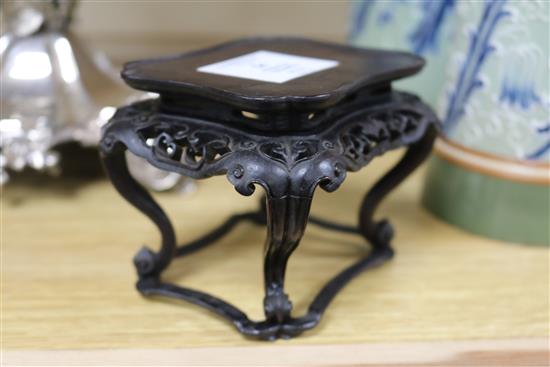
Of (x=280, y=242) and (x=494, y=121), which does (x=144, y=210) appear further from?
(x=494, y=121)

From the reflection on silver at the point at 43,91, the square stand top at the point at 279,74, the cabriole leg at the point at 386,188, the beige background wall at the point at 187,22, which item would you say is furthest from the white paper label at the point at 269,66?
the beige background wall at the point at 187,22

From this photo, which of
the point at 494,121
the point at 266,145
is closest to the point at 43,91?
the point at 266,145

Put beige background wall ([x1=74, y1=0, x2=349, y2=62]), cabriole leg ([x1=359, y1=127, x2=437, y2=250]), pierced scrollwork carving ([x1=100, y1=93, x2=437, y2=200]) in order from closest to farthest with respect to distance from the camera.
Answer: pierced scrollwork carving ([x1=100, y1=93, x2=437, y2=200]) → cabriole leg ([x1=359, y1=127, x2=437, y2=250]) → beige background wall ([x1=74, y1=0, x2=349, y2=62])

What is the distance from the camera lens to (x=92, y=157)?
797mm

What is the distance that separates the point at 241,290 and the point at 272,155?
179 mm

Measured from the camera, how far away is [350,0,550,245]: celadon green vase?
0.57m

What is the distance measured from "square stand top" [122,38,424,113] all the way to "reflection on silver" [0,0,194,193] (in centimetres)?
19

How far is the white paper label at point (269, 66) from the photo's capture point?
0.47 m

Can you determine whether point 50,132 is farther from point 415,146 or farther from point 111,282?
point 415,146

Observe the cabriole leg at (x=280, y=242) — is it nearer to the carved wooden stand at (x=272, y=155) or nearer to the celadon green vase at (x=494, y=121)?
the carved wooden stand at (x=272, y=155)

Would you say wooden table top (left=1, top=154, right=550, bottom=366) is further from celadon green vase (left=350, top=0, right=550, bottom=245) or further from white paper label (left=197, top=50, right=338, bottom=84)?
white paper label (left=197, top=50, right=338, bottom=84)

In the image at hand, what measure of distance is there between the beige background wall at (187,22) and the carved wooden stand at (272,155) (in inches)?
15.9

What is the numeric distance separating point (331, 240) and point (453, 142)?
6.3 inches

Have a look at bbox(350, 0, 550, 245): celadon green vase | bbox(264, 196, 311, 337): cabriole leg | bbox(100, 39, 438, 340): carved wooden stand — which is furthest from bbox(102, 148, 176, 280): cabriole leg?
bbox(350, 0, 550, 245): celadon green vase
